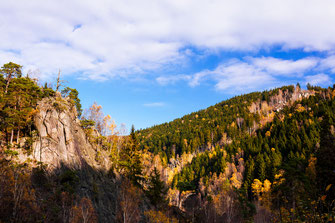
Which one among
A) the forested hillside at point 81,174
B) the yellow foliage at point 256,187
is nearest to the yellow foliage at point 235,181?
the yellow foliage at point 256,187

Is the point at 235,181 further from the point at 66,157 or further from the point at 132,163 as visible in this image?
the point at 66,157

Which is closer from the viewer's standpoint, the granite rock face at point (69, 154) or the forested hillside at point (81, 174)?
the forested hillside at point (81, 174)

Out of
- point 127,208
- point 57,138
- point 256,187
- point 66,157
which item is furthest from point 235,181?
point 57,138

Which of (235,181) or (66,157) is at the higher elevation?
(66,157)

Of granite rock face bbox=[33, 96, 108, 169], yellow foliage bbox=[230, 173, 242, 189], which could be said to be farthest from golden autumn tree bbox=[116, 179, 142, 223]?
yellow foliage bbox=[230, 173, 242, 189]

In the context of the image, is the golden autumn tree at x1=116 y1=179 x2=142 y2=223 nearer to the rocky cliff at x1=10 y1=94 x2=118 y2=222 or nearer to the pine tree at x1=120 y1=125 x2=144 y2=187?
the rocky cliff at x1=10 y1=94 x2=118 y2=222

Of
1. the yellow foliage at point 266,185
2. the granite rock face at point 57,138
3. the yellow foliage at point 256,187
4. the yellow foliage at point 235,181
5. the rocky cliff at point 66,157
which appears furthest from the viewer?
the yellow foliage at point 235,181

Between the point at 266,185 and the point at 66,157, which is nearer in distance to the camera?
the point at 66,157

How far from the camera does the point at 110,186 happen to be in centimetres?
4206

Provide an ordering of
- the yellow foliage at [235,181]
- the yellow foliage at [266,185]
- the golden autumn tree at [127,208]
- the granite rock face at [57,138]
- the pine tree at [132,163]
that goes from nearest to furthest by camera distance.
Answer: the granite rock face at [57,138] → the golden autumn tree at [127,208] → the pine tree at [132,163] → the yellow foliage at [266,185] → the yellow foliage at [235,181]

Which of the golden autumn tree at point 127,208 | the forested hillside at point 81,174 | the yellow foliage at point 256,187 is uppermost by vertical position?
the forested hillside at point 81,174

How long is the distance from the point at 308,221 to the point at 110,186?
3876cm

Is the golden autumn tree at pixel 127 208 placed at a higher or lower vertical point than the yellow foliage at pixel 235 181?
higher

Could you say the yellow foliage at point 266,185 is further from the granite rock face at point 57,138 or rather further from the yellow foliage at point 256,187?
the granite rock face at point 57,138
